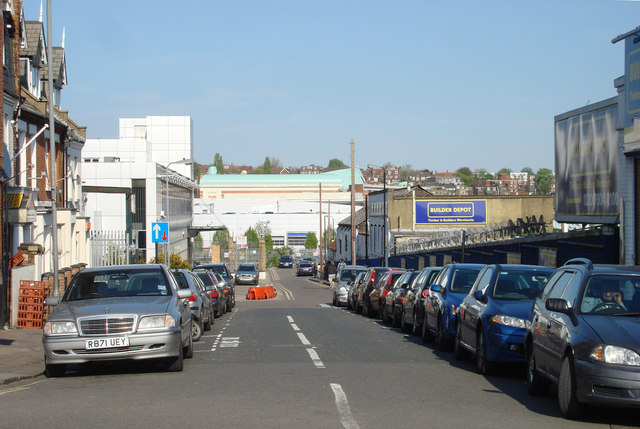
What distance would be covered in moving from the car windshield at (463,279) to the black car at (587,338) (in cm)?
540

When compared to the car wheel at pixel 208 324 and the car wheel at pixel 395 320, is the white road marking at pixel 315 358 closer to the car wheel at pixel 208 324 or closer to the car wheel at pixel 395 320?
the car wheel at pixel 208 324

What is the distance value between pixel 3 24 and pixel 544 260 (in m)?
17.5

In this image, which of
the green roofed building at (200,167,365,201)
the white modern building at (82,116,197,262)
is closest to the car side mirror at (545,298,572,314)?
the white modern building at (82,116,197,262)

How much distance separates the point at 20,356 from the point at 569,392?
33.1ft

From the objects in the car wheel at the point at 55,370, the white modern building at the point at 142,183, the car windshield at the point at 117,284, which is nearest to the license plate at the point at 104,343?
the car wheel at the point at 55,370

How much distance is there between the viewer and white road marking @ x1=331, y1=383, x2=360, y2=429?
313 inches

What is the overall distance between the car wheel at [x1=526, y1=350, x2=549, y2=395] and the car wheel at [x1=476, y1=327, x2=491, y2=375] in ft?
5.41

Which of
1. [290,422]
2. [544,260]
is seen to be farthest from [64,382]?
[544,260]

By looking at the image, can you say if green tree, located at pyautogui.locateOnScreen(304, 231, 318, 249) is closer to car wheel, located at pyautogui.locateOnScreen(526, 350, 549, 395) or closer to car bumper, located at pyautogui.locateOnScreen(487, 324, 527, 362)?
car bumper, located at pyautogui.locateOnScreen(487, 324, 527, 362)

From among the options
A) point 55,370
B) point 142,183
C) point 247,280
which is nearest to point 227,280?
point 55,370

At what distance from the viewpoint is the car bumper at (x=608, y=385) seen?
757 centimetres

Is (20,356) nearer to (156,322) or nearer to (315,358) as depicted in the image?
(156,322)

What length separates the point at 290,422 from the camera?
807cm

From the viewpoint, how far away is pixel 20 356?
14461 mm
